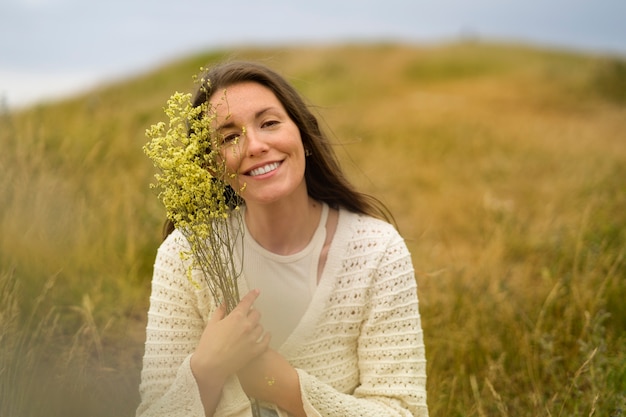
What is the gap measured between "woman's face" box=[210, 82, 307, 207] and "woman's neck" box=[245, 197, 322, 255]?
0.54 feet

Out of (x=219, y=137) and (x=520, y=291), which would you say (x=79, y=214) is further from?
(x=520, y=291)

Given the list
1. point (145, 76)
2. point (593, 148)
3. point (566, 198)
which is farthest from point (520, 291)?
point (145, 76)

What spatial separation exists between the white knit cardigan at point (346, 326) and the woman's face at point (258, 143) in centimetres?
36

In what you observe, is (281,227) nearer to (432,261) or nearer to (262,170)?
(262,170)

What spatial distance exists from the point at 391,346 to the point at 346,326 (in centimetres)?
18

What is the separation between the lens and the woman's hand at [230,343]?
6.48ft

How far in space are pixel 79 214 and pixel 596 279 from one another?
125 inches

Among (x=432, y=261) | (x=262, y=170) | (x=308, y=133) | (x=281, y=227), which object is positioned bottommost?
(x=432, y=261)

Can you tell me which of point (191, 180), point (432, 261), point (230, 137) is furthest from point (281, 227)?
point (432, 261)

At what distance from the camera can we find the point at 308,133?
2.42m

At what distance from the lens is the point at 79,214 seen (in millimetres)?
4078

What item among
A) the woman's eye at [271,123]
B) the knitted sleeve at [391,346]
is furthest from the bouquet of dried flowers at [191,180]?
the knitted sleeve at [391,346]

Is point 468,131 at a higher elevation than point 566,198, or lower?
higher

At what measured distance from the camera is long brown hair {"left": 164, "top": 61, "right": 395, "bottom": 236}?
2240 mm
